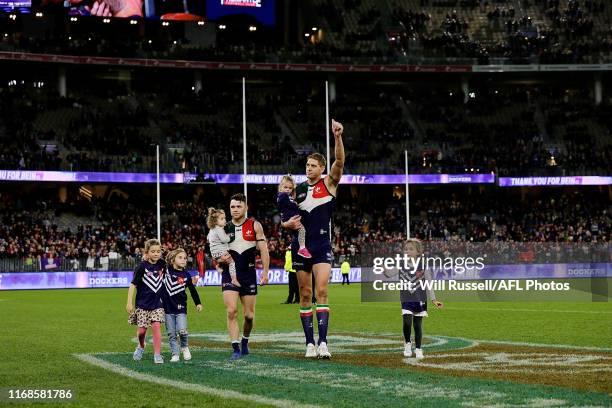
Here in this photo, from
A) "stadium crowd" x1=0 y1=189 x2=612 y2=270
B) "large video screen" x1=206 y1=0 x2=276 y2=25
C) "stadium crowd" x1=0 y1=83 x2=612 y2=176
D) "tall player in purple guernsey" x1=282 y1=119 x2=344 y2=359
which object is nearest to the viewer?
"tall player in purple guernsey" x1=282 y1=119 x2=344 y2=359

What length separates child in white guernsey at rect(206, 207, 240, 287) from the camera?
13.9 metres

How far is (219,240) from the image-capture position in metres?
14.0

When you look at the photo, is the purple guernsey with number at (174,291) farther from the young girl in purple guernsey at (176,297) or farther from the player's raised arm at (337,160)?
the player's raised arm at (337,160)

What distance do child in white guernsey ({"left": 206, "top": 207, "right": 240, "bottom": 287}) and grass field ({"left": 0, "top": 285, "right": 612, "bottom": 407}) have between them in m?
1.27

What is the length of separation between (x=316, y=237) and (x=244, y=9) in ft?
186

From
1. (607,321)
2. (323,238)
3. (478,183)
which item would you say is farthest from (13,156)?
(323,238)

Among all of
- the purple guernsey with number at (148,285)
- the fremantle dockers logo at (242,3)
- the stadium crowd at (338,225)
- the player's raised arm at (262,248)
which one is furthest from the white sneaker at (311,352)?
the fremantle dockers logo at (242,3)

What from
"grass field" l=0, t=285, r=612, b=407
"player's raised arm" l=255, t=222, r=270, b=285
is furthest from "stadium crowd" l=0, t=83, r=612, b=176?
"player's raised arm" l=255, t=222, r=270, b=285

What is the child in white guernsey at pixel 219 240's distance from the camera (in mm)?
13859

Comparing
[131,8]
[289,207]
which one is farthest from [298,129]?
[289,207]

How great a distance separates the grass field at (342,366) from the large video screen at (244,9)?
153ft

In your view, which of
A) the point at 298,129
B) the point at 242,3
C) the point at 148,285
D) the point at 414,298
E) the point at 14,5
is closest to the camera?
the point at 148,285

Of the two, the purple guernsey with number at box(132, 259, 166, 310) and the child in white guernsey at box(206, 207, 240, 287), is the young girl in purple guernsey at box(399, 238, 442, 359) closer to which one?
the child in white guernsey at box(206, 207, 240, 287)

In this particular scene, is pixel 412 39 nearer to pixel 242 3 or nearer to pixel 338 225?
pixel 242 3
